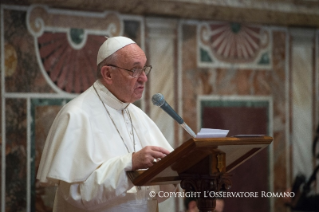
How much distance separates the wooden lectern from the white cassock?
20 centimetres

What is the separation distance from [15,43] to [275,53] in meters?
3.32

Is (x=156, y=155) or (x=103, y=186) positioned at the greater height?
(x=156, y=155)

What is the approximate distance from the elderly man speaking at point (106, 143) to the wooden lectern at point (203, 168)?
124mm

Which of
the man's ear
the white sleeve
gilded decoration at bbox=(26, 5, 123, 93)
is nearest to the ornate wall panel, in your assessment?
gilded decoration at bbox=(26, 5, 123, 93)

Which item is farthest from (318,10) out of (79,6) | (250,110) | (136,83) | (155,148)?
(155,148)

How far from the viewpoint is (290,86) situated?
21.9 ft

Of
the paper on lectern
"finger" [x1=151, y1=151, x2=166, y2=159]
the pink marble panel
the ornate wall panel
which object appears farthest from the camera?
the pink marble panel

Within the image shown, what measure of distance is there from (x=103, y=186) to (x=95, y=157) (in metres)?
0.33

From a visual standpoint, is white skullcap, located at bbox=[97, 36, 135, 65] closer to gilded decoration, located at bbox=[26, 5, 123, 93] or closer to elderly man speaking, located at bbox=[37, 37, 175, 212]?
elderly man speaking, located at bbox=[37, 37, 175, 212]

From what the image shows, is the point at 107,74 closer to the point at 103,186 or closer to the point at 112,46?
the point at 112,46

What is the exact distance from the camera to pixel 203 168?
3.18 metres

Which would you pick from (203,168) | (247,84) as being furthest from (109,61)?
(247,84)

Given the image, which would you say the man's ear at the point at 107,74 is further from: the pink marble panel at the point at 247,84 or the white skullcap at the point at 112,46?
the pink marble panel at the point at 247,84

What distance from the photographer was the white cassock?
326 cm
